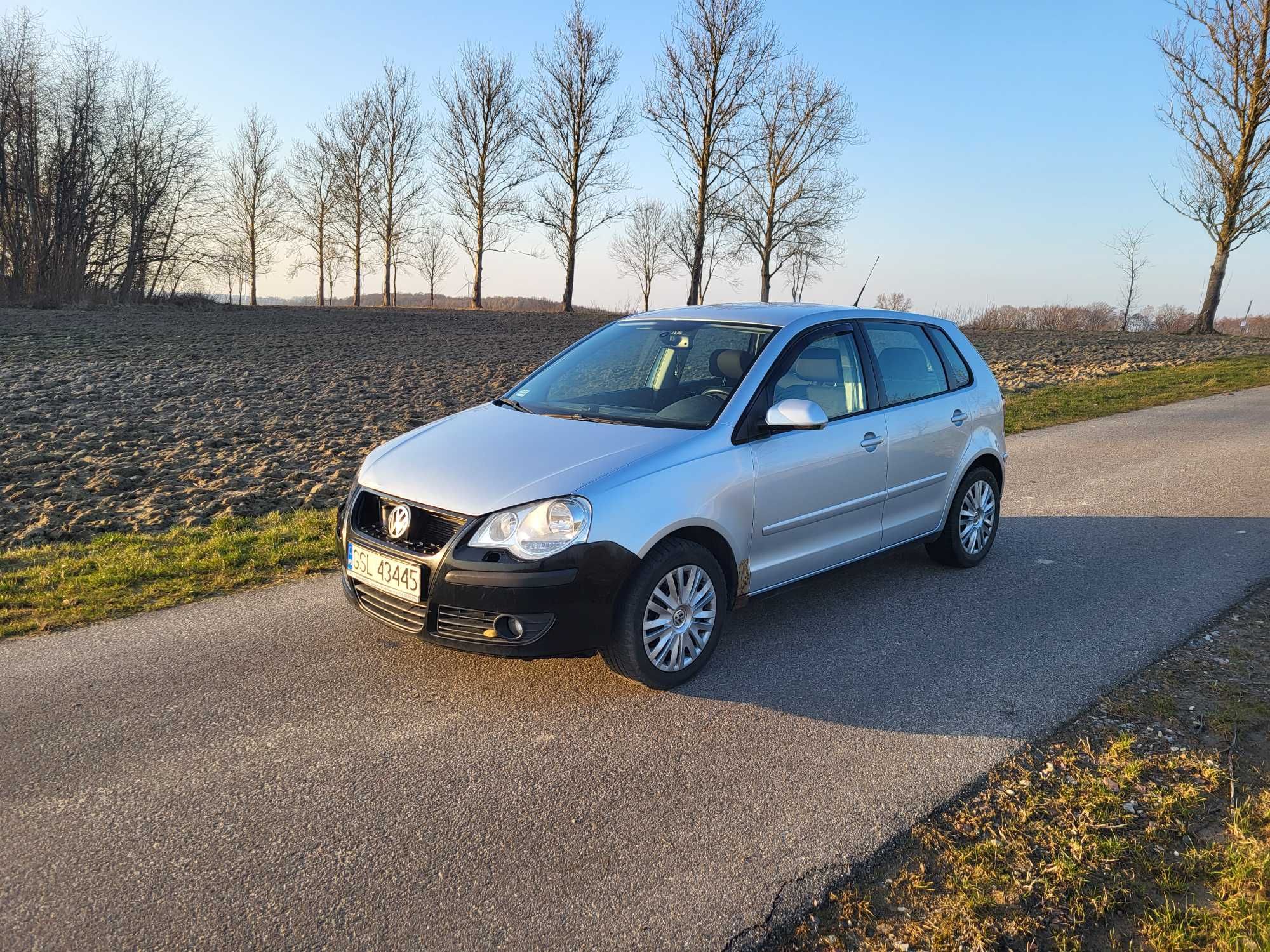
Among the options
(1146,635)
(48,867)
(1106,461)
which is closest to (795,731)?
(1146,635)

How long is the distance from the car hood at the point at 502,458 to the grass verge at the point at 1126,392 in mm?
9371

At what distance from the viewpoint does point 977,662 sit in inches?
184

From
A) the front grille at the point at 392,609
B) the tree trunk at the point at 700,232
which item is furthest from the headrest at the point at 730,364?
the tree trunk at the point at 700,232

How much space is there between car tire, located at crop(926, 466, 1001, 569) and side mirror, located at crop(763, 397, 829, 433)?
199 cm

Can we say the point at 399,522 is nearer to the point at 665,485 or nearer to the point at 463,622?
the point at 463,622

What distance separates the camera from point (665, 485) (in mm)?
4160

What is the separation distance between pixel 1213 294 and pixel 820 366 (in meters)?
35.1

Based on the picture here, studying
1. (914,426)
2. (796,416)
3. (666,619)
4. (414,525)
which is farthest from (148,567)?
(914,426)

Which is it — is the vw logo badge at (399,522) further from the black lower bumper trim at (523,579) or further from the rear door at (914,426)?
the rear door at (914,426)

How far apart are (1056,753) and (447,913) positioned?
250 cm

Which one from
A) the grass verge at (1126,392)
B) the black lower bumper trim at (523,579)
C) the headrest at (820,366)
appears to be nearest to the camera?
the black lower bumper trim at (523,579)

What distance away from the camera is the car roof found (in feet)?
17.4

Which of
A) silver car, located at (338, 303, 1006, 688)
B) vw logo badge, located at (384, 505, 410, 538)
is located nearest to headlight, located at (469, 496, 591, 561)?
silver car, located at (338, 303, 1006, 688)

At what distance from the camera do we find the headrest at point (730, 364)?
16.0ft
